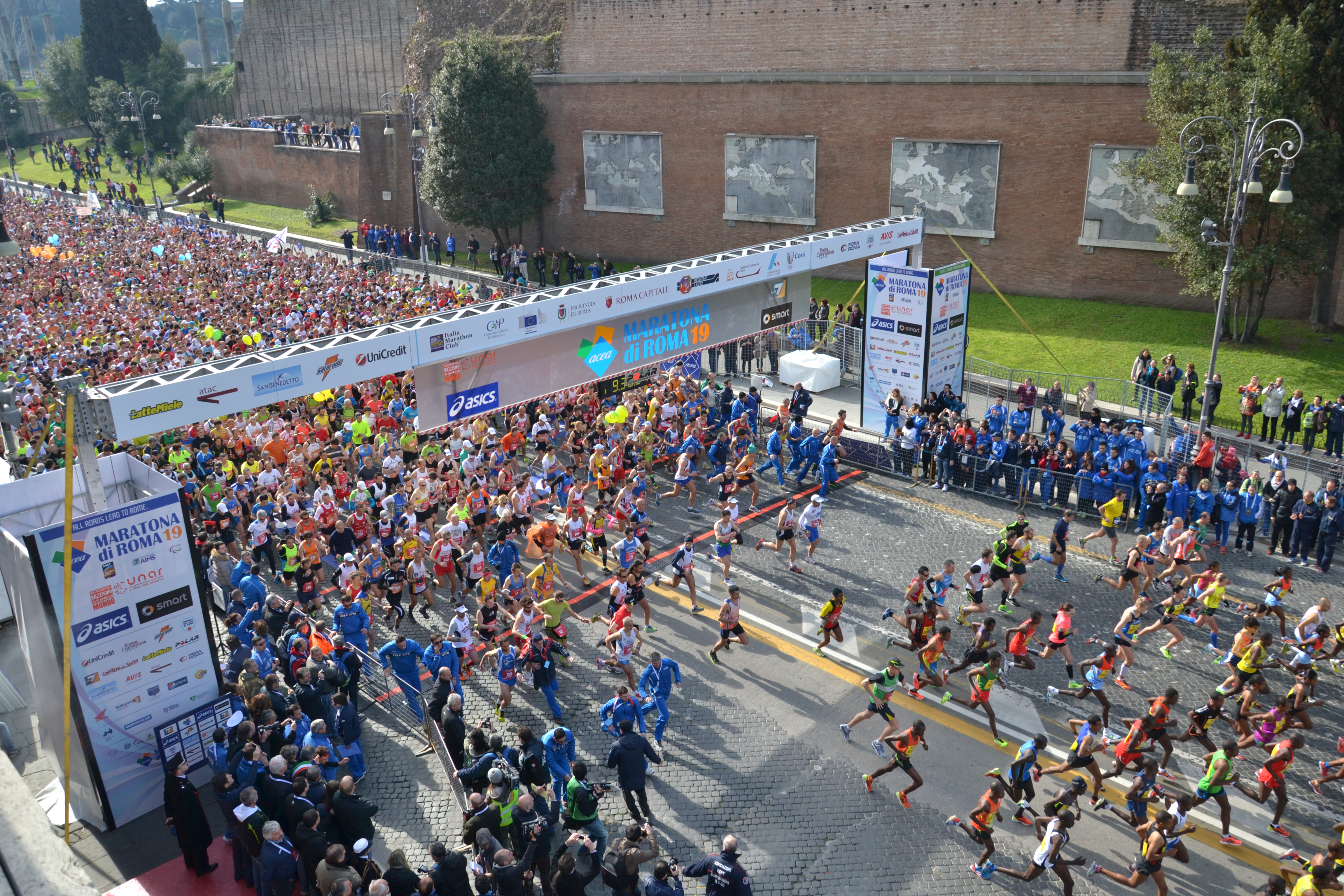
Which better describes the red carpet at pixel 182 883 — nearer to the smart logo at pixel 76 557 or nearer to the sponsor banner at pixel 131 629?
the sponsor banner at pixel 131 629

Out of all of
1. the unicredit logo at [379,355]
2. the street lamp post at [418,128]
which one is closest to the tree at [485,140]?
the street lamp post at [418,128]

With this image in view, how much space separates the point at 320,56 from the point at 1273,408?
71.9m

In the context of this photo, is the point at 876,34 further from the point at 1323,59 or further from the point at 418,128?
the point at 418,128

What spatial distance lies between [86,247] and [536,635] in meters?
41.5

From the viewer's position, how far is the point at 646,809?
35.5 feet

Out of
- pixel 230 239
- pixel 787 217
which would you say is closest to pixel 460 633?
pixel 787 217

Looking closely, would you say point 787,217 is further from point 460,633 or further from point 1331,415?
point 460,633

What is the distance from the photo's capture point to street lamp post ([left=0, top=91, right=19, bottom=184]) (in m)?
82.3

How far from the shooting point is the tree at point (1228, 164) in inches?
913

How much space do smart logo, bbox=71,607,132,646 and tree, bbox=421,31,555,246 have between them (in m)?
32.7

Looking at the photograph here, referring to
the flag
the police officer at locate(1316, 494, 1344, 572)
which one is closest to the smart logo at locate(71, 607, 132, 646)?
the police officer at locate(1316, 494, 1344, 572)

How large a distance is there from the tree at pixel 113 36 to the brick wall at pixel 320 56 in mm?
8963

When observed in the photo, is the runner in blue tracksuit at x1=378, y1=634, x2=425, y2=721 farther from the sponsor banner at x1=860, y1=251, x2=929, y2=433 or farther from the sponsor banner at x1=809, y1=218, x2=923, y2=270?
the sponsor banner at x1=860, y1=251, x2=929, y2=433

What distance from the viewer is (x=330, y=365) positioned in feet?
47.4
